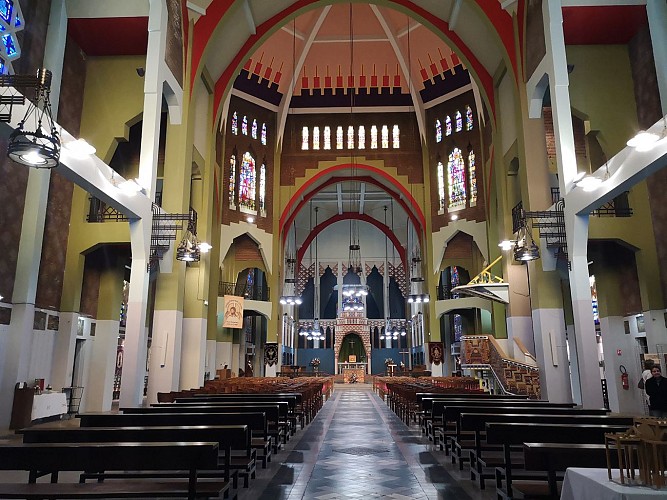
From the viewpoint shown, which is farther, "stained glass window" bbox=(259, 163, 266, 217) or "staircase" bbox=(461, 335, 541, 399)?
"stained glass window" bbox=(259, 163, 266, 217)

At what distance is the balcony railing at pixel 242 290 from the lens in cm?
2420

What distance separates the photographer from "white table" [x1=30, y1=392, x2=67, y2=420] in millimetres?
10281

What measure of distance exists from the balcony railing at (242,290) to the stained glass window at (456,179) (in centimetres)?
1052

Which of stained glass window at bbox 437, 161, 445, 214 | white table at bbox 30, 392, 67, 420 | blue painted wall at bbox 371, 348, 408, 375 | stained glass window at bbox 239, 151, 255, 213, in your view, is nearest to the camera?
white table at bbox 30, 392, 67, 420

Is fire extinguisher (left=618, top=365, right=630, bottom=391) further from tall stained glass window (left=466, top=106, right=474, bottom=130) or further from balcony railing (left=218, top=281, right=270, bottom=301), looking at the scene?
balcony railing (left=218, top=281, right=270, bottom=301)

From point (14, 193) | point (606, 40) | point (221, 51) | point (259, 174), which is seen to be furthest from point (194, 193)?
point (606, 40)

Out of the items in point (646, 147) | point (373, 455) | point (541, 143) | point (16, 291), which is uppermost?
point (541, 143)

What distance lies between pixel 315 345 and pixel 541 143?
94.3 ft

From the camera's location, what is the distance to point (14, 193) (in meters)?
10.5

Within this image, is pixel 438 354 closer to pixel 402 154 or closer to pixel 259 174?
pixel 402 154

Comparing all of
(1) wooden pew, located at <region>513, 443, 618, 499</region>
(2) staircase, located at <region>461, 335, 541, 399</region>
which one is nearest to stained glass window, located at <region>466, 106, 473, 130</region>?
(2) staircase, located at <region>461, 335, 541, 399</region>

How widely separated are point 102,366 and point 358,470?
1106 cm

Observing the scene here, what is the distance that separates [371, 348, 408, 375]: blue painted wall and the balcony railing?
11.6 m

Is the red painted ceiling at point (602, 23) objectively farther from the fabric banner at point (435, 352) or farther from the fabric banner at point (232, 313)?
the fabric banner at point (435, 352)
